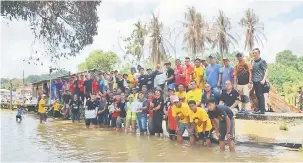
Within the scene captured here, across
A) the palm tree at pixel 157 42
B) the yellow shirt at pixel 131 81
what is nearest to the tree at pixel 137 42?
the palm tree at pixel 157 42

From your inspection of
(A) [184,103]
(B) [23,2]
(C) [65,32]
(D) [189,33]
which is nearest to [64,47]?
(C) [65,32]

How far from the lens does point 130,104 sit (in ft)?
38.0

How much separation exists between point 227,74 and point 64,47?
5.58 metres

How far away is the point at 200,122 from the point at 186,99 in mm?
974

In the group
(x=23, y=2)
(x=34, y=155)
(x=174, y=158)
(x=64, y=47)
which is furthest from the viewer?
(x=64, y=47)

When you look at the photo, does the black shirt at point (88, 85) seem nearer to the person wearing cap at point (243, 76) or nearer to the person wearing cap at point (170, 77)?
the person wearing cap at point (170, 77)

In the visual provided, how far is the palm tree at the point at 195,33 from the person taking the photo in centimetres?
3114

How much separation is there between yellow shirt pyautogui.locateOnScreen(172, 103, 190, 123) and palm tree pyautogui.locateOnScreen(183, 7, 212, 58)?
2171 centimetres

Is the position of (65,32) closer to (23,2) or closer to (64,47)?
(64,47)

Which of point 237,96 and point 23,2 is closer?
point 237,96

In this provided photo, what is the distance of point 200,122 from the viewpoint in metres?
8.75

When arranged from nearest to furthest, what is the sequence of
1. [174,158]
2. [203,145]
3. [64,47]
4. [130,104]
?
1. [174,158]
2. [203,145]
3. [130,104]
4. [64,47]

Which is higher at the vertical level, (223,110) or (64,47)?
(64,47)

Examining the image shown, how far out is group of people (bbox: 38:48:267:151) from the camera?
8.58 metres
